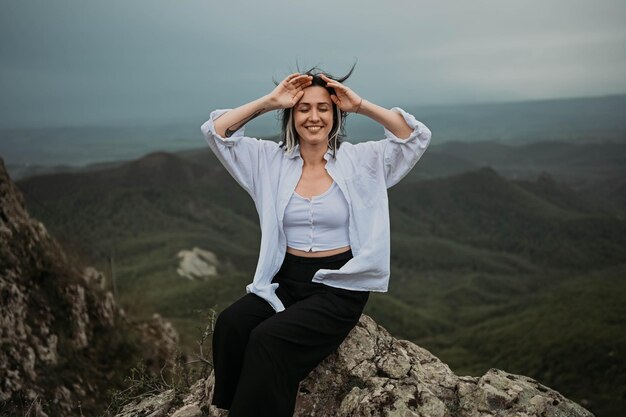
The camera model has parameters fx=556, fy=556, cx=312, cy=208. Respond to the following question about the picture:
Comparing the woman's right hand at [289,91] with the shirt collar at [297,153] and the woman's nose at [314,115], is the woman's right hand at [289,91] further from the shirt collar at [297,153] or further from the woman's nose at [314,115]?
the shirt collar at [297,153]

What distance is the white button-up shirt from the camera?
4.58 m

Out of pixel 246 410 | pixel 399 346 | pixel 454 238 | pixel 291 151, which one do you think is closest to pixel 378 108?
pixel 291 151

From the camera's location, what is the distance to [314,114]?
15.5ft

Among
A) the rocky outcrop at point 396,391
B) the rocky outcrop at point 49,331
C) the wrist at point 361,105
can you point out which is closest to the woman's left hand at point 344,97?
the wrist at point 361,105

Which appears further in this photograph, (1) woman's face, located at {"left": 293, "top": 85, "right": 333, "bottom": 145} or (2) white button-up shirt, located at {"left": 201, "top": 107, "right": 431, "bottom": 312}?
(1) woman's face, located at {"left": 293, "top": 85, "right": 333, "bottom": 145}

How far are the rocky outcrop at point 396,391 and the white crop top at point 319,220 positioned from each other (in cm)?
100

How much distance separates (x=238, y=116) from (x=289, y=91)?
49 cm

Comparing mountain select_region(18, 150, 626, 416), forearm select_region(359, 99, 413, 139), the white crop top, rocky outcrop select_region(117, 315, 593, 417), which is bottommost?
mountain select_region(18, 150, 626, 416)

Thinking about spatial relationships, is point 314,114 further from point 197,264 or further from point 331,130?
point 197,264

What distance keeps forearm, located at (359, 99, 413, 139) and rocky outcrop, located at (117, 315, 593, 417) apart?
71.5 inches

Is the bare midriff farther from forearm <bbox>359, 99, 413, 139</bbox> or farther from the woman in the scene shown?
forearm <bbox>359, 99, 413, 139</bbox>

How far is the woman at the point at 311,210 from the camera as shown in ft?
14.5

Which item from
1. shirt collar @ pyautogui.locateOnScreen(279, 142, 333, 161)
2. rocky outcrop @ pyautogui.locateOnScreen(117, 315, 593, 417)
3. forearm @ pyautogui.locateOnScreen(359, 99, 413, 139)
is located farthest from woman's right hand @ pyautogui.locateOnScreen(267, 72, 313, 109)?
rocky outcrop @ pyautogui.locateOnScreen(117, 315, 593, 417)

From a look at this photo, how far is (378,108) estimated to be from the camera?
4.74 meters
